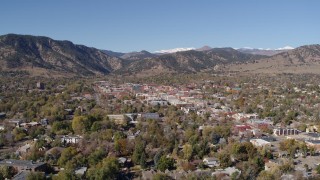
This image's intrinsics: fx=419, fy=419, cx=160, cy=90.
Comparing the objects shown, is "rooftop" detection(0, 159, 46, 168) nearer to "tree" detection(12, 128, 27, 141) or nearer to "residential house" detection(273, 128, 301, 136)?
"tree" detection(12, 128, 27, 141)

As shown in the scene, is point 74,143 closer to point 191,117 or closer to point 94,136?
point 94,136

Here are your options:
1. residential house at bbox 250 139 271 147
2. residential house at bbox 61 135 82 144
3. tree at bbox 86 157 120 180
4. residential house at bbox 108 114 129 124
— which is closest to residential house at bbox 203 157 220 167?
tree at bbox 86 157 120 180

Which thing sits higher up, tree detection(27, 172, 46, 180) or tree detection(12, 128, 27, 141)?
tree detection(27, 172, 46, 180)

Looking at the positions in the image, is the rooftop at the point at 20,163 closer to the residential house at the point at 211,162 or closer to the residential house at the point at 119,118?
the residential house at the point at 211,162

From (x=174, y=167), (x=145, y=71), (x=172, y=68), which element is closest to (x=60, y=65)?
(x=145, y=71)

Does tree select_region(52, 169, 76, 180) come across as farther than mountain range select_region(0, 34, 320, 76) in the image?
No

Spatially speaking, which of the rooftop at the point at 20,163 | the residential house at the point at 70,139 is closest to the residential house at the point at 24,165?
the rooftop at the point at 20,163

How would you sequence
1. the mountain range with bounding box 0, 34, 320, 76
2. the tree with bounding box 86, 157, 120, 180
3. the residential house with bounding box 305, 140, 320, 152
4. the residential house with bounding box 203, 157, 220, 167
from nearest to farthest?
the tree with bounding box 86, 157, 120, 180, the residential house with bounding box 203, 157, 220, 167, the residential house with bounding box 305, 140, 320, 152, the mountain range with bounding box 0, 34, 320, 76

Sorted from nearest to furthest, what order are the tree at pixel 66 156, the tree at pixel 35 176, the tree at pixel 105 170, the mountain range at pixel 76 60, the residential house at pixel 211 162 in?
the tree at pixel 35 176 < the tree at pixel 105 170 < the tree at pixel 66 156 < the residential house at pixel 211 162 < the mountain range at pixel 76 60
